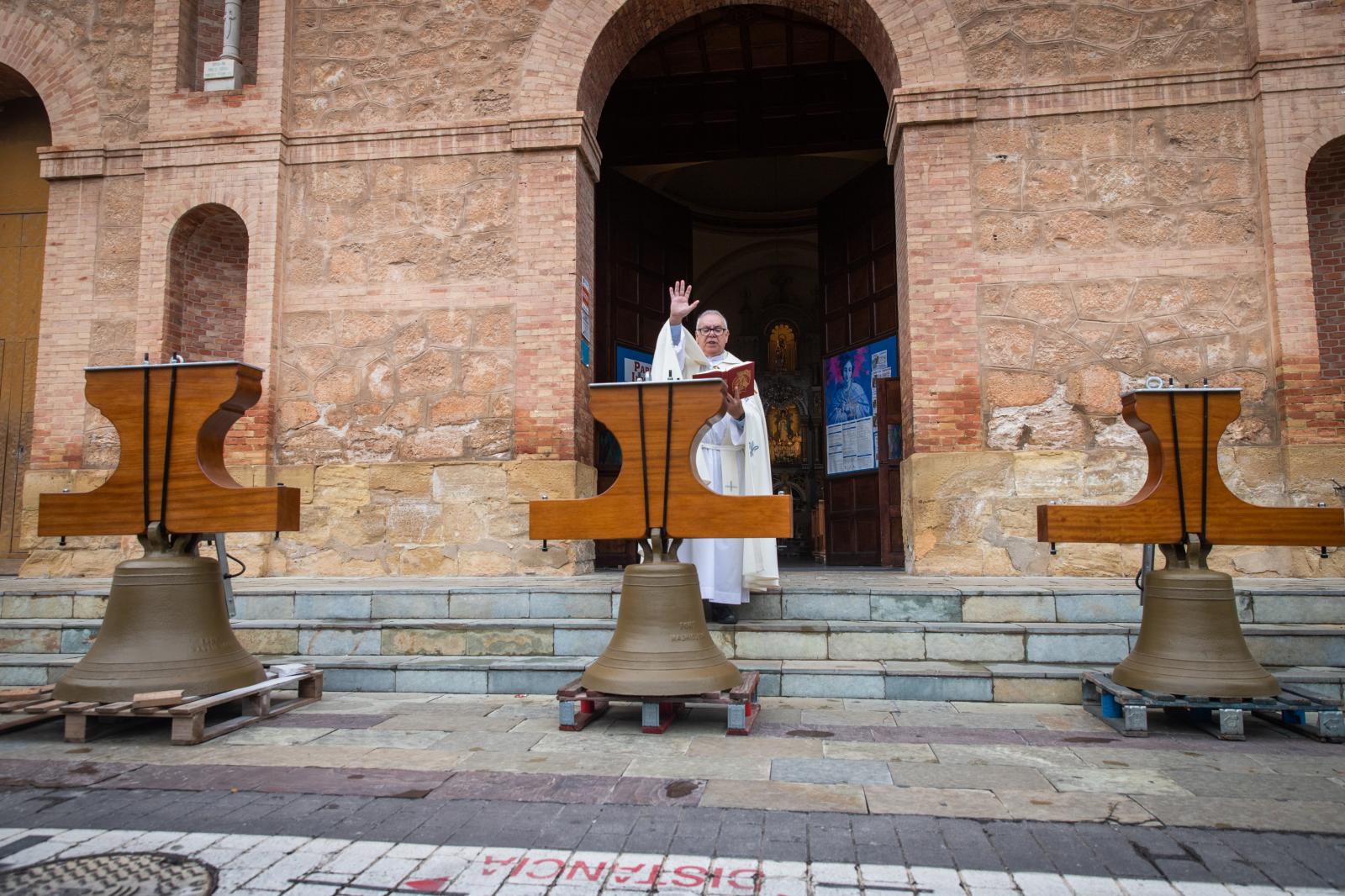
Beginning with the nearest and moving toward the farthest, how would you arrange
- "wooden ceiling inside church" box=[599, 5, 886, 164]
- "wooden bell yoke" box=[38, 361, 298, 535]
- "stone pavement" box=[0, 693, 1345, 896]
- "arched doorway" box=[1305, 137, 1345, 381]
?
"stone pavement" box=[0, 693, 1345, 896], "wooden bell yoke" box=[38, 361, 298, 535], "arched doorway" box=[1305, 137, 1345, 381], "wooden ceiling inside church" box=[599, 5, 886, 164]

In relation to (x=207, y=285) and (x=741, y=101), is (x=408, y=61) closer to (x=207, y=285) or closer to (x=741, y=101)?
(x=207, y=285)

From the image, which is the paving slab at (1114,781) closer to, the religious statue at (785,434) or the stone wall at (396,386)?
the stone wall at (396,386)

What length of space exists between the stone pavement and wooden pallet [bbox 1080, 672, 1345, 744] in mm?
95

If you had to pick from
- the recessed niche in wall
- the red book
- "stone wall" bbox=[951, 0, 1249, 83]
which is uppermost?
the recessed niche in wall

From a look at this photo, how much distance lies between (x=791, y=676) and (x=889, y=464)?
5.30 m

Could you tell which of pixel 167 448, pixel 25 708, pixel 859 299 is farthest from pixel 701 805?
pixel 859 299

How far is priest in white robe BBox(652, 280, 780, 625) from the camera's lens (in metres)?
5.71

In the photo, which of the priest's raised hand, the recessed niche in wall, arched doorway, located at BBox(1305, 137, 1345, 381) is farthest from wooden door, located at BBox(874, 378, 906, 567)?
the recessed niche in wall

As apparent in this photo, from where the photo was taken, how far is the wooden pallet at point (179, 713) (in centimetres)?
427

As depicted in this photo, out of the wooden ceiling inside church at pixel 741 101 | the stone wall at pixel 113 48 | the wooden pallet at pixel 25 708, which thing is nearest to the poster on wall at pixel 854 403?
the wooden ceiling inside church at pixel 741 101

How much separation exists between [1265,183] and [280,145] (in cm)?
935

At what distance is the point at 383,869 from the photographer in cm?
271

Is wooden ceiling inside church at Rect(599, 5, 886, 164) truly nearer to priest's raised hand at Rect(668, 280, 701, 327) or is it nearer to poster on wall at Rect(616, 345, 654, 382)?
poster on wall at Rect(616, 345, 654, 382)

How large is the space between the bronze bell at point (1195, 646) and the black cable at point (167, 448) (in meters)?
5.19
